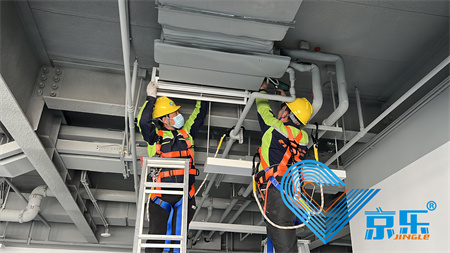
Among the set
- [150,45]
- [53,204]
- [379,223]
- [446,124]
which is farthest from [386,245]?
[53,204]

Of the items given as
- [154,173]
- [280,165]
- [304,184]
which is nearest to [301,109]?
[280,165]

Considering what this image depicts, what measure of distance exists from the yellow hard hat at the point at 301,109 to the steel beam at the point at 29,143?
8.70ft

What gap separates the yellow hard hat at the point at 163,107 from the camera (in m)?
3.93

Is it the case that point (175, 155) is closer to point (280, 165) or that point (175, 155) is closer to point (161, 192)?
point (161, 192)

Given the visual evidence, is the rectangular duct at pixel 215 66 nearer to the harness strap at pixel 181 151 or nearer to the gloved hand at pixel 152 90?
the gloved hand at pixel 152 90

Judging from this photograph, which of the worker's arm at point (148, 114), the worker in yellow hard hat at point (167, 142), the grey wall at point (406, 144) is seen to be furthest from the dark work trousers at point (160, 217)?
the grey wall at point (406, 144)

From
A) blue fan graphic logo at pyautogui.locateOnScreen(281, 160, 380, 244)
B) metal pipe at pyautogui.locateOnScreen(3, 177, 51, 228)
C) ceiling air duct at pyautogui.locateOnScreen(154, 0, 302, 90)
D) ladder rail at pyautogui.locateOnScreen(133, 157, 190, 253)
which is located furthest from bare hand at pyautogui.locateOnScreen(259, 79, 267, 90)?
metal pipe at pyautogui.locateOnScreen(3, 177, 51, 228)

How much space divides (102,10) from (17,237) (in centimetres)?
596

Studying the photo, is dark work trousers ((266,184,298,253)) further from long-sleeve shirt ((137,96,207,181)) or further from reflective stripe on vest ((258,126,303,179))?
long-sleeve shirt ((137,96,207,181))

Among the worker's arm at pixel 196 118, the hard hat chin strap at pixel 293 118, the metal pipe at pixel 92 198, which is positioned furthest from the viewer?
the metal pipe at pixel 92 198

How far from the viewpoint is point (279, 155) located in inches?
142

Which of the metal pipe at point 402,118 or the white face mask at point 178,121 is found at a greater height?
the metal pipe at point 402,118

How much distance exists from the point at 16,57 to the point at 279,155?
2.67 metres

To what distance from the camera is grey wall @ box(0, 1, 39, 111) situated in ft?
10.3
